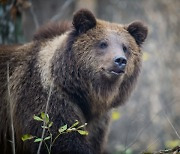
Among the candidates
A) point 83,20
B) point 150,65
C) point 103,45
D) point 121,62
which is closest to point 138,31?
point 103,45

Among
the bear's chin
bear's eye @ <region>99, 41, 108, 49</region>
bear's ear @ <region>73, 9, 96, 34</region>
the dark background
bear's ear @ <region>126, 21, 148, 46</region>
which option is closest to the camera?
the bear's chin

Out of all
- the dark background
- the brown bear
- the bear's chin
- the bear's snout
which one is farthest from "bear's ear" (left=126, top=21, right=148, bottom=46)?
the dark background

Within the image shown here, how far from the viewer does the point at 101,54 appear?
8.14 metres

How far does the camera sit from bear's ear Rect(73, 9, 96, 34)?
834 centimetres

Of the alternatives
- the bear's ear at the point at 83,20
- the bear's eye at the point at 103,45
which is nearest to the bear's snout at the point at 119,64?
the bear's eye at the point at 103,45

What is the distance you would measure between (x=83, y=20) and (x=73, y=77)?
887 millimetres

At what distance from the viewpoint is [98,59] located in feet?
26.7

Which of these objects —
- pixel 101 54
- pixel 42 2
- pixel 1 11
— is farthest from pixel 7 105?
pixel 42 2

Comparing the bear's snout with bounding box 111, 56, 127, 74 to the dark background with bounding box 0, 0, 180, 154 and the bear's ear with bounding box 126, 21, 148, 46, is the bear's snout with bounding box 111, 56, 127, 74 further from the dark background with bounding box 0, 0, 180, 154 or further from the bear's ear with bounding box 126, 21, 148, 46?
the dark background with bounding box 0, 0, 180, 154

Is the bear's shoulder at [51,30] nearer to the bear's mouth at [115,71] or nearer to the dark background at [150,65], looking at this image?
the bear's mouth at [115,71]

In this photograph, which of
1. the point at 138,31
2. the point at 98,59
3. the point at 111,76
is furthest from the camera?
the point at 138,31

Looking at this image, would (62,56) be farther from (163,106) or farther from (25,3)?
(163,106)

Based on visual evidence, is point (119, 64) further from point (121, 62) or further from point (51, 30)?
point (51, 30)

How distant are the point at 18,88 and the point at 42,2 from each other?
688 centimetres
